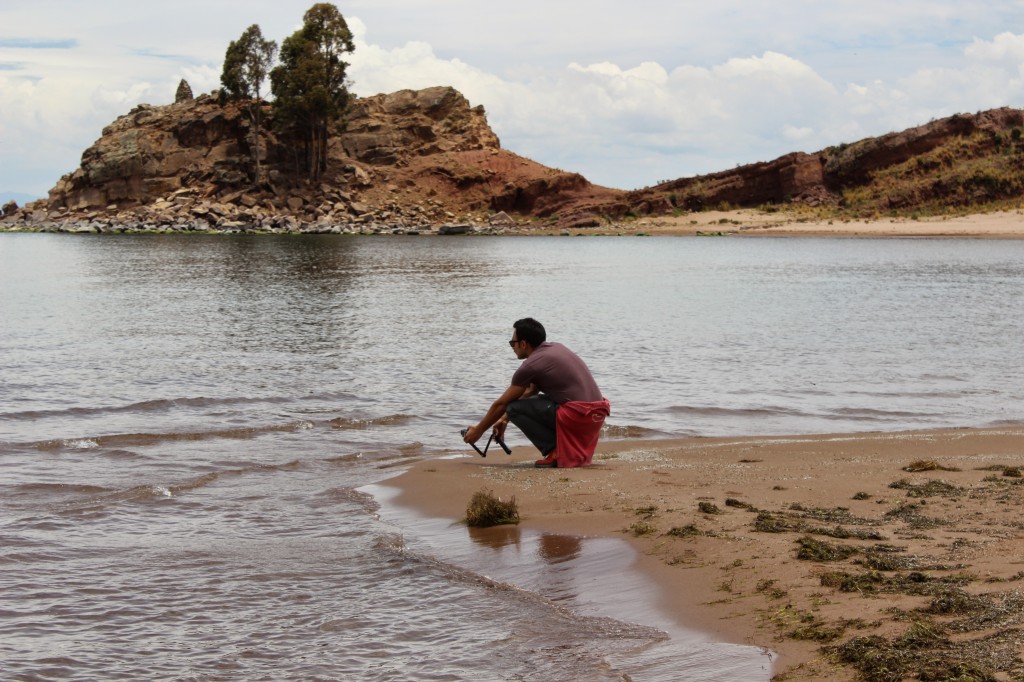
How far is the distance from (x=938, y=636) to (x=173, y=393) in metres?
12.3

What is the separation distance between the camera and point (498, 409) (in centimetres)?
1011

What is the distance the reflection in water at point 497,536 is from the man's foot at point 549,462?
6.84 feet

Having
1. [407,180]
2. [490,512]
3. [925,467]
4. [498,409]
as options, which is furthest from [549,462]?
[407,180]

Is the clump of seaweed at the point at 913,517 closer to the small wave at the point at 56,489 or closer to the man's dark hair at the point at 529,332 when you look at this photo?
the man's dark hair at the point at 529,332

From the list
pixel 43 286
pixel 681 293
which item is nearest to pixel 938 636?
pixel 681 293

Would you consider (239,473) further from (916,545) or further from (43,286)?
(43,286)

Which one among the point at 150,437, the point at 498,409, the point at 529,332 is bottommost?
the point at 150,437

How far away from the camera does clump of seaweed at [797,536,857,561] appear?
632cm

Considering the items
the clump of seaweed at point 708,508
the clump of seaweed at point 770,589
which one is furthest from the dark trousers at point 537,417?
the clump of seaweed at point 770,589

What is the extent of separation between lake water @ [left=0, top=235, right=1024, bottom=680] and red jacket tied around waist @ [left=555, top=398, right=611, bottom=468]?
1854 mm

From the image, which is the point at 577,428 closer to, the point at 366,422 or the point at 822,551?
the point at 822,551

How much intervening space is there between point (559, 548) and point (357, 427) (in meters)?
6.27

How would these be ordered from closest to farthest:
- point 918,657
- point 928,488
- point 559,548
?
point 918,657 → point 559,548 → point 928,488

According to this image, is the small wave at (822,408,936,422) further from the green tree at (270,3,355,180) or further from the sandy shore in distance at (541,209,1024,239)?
the green tree at (270,3,355,180)
